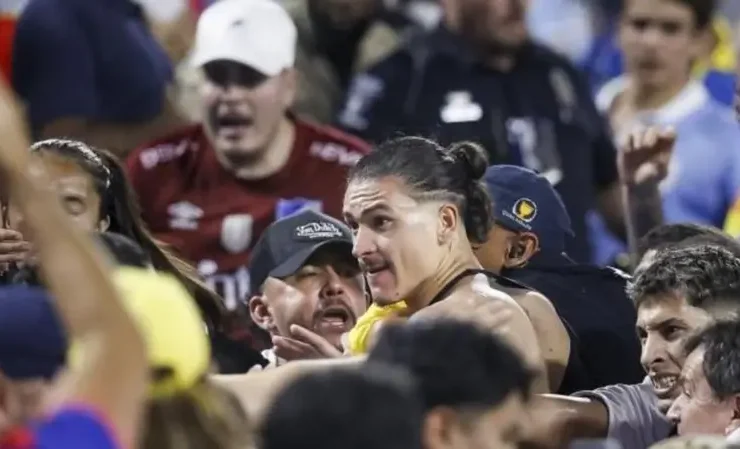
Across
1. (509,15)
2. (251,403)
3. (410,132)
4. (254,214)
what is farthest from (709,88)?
(251,403)

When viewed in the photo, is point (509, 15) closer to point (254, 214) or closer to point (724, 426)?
point (254, 214)

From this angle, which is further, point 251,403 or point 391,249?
point 391,249

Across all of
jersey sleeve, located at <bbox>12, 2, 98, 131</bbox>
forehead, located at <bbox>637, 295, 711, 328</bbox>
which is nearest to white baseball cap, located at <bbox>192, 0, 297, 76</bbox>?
jersey sleeve, located at <bbox>12, 2, 98, 131</bbox>

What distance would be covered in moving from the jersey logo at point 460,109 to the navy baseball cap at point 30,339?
4.63 meters

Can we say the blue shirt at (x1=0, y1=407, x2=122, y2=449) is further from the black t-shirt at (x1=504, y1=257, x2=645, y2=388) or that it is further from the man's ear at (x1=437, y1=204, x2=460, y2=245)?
the black t-shirt at (x1=504, y1=257, x2=645, y2=388)

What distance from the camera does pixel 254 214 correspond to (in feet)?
26.7

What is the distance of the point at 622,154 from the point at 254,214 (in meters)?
1.35

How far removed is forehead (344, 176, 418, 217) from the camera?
601cm

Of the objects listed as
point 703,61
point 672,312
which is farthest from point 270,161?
point 672,312

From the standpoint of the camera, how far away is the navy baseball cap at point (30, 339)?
13.5 ft

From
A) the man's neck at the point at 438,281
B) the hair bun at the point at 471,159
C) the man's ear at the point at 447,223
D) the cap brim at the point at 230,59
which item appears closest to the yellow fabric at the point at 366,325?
the man's neck at the point at 438,281

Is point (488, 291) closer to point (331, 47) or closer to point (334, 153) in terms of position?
point (334, 153)

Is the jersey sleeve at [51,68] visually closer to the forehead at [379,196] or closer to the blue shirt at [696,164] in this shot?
the blue shirt at [696,164]

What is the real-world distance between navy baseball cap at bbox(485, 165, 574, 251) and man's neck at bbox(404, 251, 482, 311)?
0.63 meters
